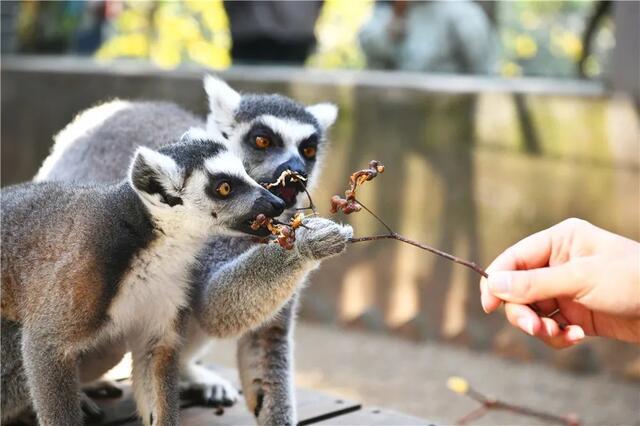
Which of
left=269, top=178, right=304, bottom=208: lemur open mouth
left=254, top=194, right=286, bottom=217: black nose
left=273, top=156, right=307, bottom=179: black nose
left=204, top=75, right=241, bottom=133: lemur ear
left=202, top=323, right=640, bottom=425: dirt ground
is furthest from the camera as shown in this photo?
left=202, top=323, right=640, bottom=425: dirt ground

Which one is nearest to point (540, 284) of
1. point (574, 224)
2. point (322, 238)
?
point (574, 224)

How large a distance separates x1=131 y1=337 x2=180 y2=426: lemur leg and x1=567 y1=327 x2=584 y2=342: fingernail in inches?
47.9

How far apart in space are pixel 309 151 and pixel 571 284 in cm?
153

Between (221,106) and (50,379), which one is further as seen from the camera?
(221,106)

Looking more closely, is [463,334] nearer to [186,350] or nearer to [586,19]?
[586,19]

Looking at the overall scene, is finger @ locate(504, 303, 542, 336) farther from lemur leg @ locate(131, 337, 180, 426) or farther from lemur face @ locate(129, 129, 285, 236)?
lemur leg @ locate(131, 337, 180, 426)

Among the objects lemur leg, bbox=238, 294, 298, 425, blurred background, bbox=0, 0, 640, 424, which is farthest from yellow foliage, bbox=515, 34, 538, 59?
Result: lemur leg, bbox=238, 294, 298, 425

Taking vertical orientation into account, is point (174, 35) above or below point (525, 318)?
below

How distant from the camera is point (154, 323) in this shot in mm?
2926

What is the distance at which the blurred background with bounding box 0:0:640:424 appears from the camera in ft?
20.2

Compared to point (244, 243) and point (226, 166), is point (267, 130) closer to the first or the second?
point (244, 243)

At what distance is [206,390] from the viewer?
3.68m

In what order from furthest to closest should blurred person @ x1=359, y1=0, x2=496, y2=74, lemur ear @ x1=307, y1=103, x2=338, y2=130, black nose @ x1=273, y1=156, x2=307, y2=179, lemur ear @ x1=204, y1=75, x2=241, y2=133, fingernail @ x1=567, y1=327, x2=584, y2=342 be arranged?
blurred person @ x1=359, y1=0, x2=496, y2=74 < lemur ear @ x1=307, y1=103, x2=338, y2=130 < lemur ear @ x1=204, y1=75, x2=241, y2=133 < black nose @ x1=273, y1=156, x2=307, y2=179 < fingernail @ x1=567, y1=327, x2=584, y2=342

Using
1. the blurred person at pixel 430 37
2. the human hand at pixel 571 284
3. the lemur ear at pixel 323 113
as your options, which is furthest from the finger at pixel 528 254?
the blurred person at pixel 430 37
